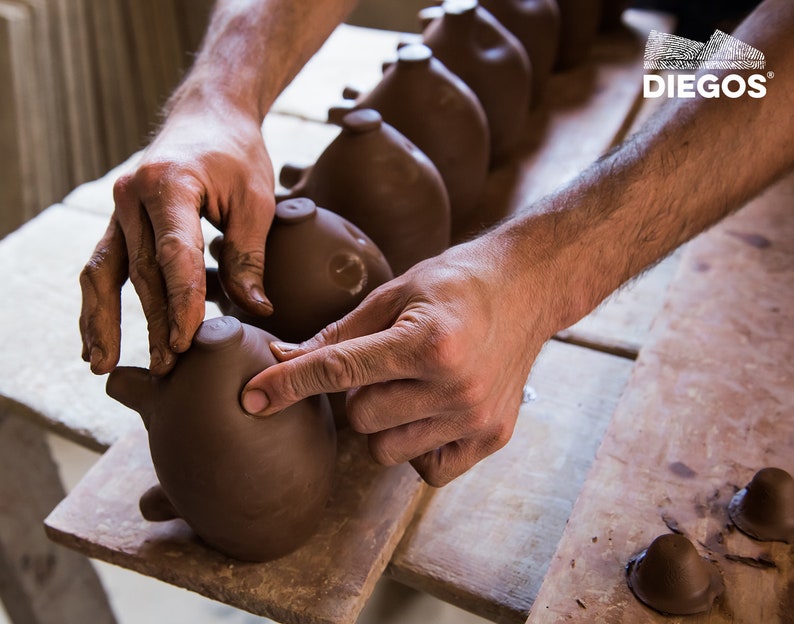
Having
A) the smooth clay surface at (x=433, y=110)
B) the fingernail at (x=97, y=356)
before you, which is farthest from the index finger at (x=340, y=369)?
the smooth clay surface at (x=433, y=110)

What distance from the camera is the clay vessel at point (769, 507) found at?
1.02m

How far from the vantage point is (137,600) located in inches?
85.4

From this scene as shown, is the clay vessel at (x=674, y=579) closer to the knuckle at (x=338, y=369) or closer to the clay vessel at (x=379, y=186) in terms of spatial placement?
the knuckle at (x=338, y=369)

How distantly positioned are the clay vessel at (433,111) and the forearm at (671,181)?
1.17 feet

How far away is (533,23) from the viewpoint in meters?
1.91

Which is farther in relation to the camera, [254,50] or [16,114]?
[16,114]

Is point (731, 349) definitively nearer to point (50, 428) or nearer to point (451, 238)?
point (451, 238)

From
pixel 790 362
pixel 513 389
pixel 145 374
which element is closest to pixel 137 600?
pixel 145 374

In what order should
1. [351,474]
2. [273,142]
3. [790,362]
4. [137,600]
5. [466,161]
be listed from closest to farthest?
[351,474], [790,362], [466,161], [273,142], [137,600]

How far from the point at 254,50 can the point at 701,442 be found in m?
0.98

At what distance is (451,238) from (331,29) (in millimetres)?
477

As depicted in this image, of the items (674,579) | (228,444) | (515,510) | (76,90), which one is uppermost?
(228,444)

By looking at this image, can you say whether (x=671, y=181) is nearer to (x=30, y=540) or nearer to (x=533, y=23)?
(x=533, y=23)

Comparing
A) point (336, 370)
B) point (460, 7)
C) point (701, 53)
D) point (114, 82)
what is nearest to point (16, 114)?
point (114, 82)
